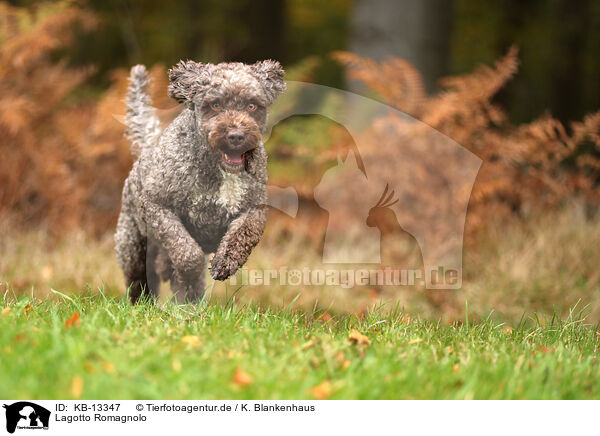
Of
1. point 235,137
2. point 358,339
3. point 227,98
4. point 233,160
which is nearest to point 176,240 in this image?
point 233,160

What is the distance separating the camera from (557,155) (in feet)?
24.4

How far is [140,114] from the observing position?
143 inches

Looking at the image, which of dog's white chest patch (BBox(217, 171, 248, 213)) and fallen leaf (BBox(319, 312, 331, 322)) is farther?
fallen leaf (BBox(319, 312, 331, 322))

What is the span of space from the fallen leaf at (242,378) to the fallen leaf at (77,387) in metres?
0.65

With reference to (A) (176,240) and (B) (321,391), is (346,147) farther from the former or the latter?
(B) (321,391)

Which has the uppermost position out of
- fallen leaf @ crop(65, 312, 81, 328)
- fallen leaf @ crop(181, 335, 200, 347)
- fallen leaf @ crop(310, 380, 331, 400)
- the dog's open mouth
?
the dog's open mouth

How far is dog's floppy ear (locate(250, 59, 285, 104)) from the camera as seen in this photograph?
280 centimetres

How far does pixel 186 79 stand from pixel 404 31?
20.5 ft

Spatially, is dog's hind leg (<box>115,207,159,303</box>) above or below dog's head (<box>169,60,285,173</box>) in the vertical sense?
below

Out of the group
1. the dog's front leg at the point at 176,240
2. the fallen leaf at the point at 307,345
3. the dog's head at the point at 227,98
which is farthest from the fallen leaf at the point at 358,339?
the dog's head at the point at 227,98

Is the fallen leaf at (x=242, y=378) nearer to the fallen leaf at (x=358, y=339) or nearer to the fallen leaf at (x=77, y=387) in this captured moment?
the fallen leaf at (x=77, y=387)

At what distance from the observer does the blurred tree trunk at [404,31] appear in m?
8.25
